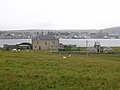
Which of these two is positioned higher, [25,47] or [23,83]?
[23,83]

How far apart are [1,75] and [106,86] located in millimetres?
6148

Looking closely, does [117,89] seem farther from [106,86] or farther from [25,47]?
[25,47]

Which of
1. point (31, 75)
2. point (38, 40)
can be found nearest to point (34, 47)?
point (38, 40)

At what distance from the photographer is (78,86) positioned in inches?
613

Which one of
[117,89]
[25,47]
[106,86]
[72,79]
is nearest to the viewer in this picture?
[117,89]

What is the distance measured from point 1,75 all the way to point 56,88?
4.68m

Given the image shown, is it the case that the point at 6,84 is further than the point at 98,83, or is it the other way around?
the point at 98,83

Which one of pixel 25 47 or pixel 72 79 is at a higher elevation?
pixel 72 79

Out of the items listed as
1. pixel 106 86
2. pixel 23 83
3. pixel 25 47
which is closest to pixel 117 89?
pixel 106 86

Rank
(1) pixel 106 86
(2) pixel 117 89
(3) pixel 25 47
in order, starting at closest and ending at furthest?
(2) pixel 117 89, (1) pixel 106 86, (3) pixel 25 47

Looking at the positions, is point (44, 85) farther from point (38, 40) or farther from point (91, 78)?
point (38, 40)

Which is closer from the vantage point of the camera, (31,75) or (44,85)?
(44,85)

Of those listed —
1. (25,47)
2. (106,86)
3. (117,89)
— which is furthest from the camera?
(25,47)

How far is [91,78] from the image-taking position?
18.3 metres
